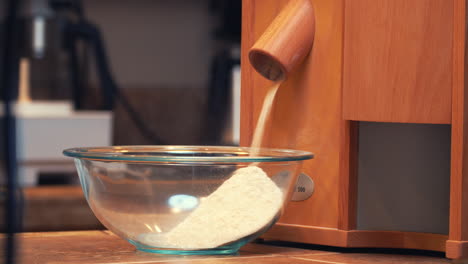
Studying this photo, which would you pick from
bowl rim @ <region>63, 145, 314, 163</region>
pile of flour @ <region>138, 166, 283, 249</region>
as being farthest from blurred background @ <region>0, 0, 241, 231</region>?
pile of flour @ <region>138, 166, 283, 249</region>

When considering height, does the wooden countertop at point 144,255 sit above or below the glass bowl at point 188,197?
below

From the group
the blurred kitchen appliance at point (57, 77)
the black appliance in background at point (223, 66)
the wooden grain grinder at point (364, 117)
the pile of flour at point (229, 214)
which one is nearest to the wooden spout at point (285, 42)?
the wooden grain grinder at point (364, 117)

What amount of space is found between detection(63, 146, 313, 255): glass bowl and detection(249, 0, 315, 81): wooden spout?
0.09 meters

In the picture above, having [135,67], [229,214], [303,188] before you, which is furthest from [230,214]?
[135,67]

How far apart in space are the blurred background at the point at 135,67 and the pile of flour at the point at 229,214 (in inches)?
57.3

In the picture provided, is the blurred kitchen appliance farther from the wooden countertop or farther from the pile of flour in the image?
the pile of flour

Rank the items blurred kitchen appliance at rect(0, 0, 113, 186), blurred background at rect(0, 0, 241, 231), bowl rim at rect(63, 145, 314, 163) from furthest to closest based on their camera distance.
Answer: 1. blurred background at rect(0, 0, 241, 231)
2. blurred kitchen appliance at rect(0, 0, 113, 186)
3. bowl rim at rect(63, 145, 314, 163)

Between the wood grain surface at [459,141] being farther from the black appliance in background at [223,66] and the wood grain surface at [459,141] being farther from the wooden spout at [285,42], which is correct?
the black appliance in background at [223,66]

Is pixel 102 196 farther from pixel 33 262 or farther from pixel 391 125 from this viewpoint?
pixel 391 125

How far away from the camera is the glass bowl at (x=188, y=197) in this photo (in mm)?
573

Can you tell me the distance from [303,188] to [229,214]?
105mm

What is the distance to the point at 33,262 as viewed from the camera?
58cm

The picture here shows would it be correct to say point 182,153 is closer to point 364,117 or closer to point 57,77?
point 364,117

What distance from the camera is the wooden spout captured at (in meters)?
0.63
